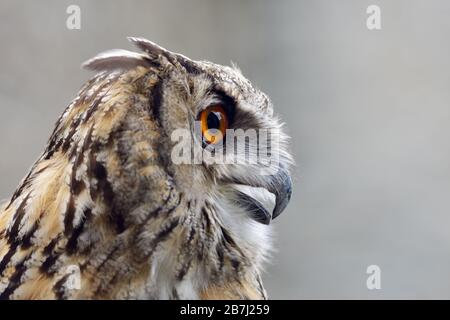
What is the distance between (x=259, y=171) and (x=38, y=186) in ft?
1.71

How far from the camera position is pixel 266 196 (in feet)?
5.08

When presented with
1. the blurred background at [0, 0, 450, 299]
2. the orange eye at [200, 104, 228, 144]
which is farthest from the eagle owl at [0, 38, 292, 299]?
the blurred background at [0, 0, 450, 299]

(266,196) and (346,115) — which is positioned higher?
(346,115)

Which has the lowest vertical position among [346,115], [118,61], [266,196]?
[266,196]

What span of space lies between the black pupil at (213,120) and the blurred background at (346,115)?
9.48ft

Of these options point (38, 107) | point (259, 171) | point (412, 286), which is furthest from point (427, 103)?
point (259, 171)

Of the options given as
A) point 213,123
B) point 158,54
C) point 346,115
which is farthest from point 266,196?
point 346,115

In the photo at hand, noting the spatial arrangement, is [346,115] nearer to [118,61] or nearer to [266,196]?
[266,196]

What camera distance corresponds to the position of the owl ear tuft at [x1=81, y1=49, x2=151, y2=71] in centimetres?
130

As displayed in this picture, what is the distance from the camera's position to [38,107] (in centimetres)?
374

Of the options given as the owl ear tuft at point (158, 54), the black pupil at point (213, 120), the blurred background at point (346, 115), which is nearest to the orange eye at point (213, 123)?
the black pupil at point (213, 120)

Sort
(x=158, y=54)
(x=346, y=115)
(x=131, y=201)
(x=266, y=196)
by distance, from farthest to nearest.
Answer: (x=346, y=115) < (x=266, y=196) < (x=158, y=54) < (x=131, y=201)

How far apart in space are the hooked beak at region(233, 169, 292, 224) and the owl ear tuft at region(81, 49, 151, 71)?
343mm

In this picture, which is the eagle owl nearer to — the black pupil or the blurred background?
the black pupil
